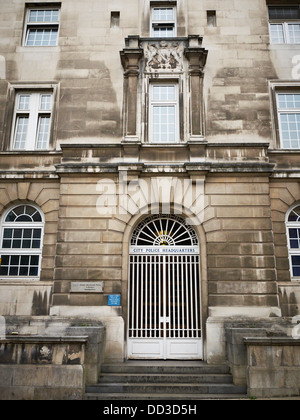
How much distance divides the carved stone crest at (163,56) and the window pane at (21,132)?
16.4ft

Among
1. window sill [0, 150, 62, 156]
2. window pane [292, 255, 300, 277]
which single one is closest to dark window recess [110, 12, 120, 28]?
window sill [0, 150, 62, 156]

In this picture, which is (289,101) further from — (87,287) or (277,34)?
(87,287)

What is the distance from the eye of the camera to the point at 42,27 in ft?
44.9

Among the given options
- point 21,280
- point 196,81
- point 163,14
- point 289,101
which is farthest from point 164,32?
point 21,280

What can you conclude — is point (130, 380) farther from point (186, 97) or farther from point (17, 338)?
point (186, 97)

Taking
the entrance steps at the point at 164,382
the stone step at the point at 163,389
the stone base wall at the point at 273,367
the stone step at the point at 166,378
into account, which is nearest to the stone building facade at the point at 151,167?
the entrance steps at the point at 164,382

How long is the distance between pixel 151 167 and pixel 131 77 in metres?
3.61

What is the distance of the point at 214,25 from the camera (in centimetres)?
1322

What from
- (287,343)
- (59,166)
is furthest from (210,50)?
(287,343)

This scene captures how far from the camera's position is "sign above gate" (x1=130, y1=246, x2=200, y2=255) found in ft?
36.0

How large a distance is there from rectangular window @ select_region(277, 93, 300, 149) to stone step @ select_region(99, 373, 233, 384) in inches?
317

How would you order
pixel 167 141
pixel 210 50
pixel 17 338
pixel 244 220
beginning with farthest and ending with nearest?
pixel 210 50
pixel 167 141
pixel 244 220
pixel 17 338

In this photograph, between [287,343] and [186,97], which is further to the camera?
[186,97]

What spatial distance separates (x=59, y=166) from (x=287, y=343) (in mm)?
8559
